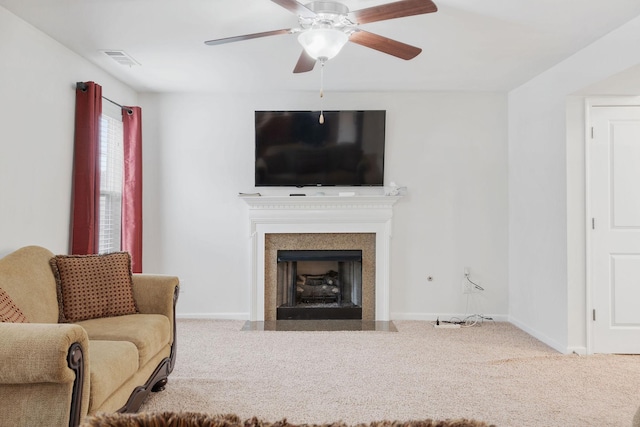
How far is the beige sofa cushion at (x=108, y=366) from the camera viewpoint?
1.89 meters

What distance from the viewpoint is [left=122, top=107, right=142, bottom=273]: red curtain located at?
171 inches

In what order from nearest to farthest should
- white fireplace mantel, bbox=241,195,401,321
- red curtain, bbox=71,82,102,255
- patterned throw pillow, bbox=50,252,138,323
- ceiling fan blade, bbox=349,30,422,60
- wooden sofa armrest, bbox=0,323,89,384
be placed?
wooden sofa armrest, bbox=0,323,89,384 → ceiling fan blade, bbox=349,30,422,60 → patterned throw pillow, bbox=50,252,138,323 → red curtain, bbox=71,82,102,255 → white fireplace mantel, bbox=241,195,401,321

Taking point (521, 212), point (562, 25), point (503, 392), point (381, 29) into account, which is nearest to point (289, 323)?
→ point (503, 392)

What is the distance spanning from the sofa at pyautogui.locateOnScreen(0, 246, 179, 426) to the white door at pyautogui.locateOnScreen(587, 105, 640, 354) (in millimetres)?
3333

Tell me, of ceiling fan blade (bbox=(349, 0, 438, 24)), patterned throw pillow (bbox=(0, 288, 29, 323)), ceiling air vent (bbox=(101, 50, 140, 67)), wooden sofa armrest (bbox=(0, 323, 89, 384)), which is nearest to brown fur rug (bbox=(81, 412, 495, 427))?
wooden sofa armrest (bbox=(0, 323, 89, 384))

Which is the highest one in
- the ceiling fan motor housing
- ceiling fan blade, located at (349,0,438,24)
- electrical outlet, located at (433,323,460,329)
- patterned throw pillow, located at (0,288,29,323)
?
the ceiling fan motor housing

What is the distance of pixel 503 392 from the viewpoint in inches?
111

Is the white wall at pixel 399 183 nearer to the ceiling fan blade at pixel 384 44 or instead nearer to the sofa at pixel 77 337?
the sofa at pixel 77 337

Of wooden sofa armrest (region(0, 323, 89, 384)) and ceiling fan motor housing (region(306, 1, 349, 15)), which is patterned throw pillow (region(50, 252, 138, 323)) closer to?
wooden sofa armrest (region(0, 323, 89, 384))

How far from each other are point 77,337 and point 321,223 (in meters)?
3.16

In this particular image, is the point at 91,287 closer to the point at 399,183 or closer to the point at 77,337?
the point at 77,337

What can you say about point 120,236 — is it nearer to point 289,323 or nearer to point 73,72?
point 73,72

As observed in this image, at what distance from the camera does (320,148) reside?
4.75 metres

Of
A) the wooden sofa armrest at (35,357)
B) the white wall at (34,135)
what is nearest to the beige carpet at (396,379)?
the wooden sofa armrest at (35,357)
